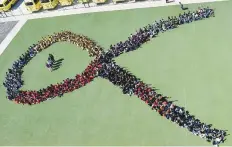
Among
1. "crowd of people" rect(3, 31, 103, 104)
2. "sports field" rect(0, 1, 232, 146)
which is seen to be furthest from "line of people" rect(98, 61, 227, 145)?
"crowd of people" rect(3, 31, 103, 104)

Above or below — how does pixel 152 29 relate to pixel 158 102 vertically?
above

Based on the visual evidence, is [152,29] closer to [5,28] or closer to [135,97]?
[135,97]

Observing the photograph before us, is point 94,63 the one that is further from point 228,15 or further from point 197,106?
point 228,15

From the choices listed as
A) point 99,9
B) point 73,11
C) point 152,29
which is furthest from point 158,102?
point 73,11

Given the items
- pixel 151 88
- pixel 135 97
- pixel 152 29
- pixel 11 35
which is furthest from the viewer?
pixel 11 35

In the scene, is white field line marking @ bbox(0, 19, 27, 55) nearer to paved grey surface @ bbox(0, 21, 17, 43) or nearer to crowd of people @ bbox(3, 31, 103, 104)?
paved grey surface @ bbox(0, 21, 17, 43)

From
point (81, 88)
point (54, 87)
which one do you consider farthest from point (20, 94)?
point (81, 88)
